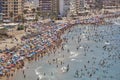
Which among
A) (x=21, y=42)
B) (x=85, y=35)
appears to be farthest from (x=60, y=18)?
(x=21, y=42)

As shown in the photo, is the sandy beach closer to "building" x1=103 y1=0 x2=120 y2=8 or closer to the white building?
the white building

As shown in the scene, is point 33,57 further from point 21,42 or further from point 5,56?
point 21,42

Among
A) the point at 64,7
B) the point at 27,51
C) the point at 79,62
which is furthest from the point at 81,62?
the point at 64,7

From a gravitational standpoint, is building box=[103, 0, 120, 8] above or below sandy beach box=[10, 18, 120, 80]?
above

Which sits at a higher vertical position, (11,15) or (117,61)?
(11,15)

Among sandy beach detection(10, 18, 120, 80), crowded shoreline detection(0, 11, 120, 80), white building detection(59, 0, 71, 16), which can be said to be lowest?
sandy beach detection(10, 18, 120, 80)

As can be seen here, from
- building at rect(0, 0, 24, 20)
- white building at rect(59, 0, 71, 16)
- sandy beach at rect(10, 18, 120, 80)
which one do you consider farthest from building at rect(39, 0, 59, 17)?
sandy beach at rect(10, 18, 120, 80)

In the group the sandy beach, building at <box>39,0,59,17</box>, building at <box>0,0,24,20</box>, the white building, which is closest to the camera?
the sandy beach
